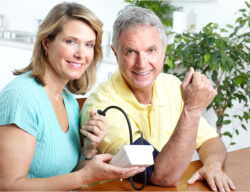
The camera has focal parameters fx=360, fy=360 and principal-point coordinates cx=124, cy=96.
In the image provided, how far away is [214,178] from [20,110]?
70 centimetres

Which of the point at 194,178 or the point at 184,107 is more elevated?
the point at 184,107

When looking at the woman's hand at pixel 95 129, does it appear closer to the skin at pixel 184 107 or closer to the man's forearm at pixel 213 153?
the skin at pixel 184 107

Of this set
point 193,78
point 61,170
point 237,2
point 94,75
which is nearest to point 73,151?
point 61,170

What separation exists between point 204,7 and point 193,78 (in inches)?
85.6

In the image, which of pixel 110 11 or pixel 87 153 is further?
pixel 110 11

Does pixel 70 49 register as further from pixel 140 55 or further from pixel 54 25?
pixel 140 55

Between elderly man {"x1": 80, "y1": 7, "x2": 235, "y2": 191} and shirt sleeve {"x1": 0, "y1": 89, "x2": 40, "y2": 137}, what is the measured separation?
0.22 metres

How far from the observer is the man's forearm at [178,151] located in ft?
3.98

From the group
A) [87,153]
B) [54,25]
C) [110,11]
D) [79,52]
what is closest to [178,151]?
[87,153]

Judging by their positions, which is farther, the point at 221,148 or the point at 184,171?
the point at 221,148

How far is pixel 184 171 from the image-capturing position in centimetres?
125

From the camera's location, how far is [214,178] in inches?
49.0

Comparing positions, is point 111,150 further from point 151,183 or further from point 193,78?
point 193,78

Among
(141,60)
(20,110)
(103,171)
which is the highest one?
(141,60)
